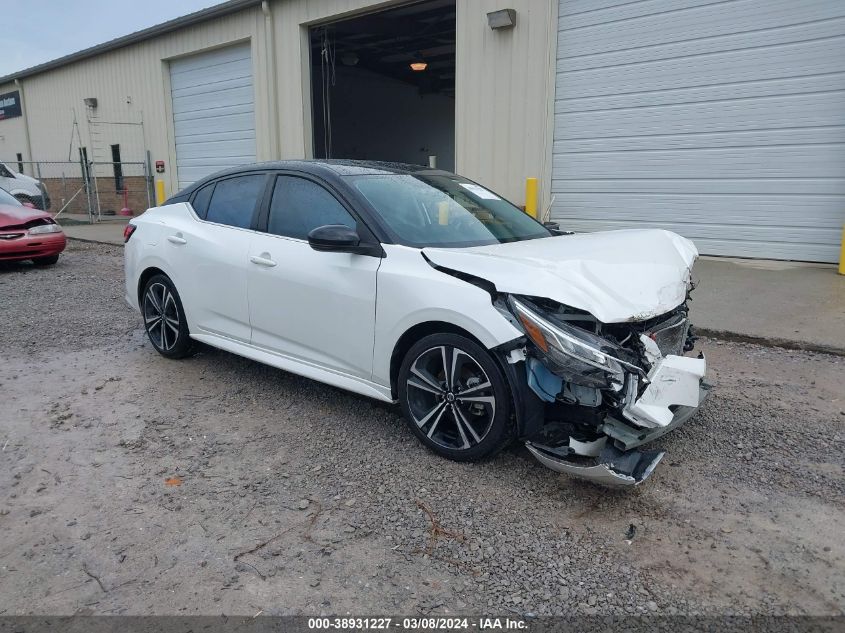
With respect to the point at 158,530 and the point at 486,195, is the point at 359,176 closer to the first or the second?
the point at 486,195

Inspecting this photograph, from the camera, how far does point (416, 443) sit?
379cm

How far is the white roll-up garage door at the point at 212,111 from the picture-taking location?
15.9 m

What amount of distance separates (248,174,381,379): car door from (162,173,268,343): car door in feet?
0.47

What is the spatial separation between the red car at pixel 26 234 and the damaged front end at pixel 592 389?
924 cm

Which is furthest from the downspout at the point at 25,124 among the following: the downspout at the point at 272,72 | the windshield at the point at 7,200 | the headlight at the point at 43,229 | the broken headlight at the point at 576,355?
the broken headlight at the point at 576,355

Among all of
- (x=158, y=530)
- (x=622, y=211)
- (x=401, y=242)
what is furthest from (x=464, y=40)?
(x=158, y=530)

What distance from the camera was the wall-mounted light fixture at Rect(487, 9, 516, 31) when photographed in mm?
10617

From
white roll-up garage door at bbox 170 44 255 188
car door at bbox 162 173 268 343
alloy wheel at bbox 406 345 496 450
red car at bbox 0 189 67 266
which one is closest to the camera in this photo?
alloy wheel at bbox 406 345 496 450

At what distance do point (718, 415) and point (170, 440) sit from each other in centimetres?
339

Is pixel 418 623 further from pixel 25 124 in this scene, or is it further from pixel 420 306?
pixel 25 124

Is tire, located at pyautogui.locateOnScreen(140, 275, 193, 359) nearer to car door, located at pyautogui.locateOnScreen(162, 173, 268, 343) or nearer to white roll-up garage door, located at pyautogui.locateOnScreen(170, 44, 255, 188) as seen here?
car door, located at pyautogui.locateOnScreen(162, 173, 268, 343)

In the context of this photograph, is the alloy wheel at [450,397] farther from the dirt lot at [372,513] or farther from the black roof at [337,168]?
the black roof at [337,168]

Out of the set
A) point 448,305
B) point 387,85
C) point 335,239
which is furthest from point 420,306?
point 387,85


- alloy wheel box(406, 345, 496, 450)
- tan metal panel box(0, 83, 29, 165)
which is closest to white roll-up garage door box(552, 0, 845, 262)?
alloy wheel box(406, 345, 496, 450)
